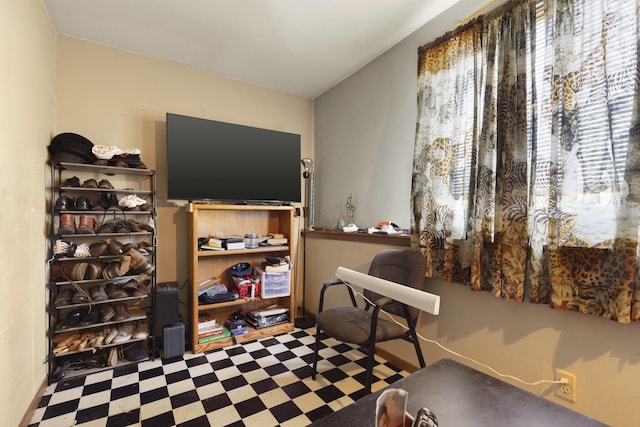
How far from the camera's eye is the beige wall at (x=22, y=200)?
1382 mm

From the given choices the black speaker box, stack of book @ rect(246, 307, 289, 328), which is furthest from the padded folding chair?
the black speaker box

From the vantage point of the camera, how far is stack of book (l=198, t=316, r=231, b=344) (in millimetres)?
2580

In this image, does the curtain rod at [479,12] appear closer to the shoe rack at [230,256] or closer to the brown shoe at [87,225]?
the shoe rack at [230,256]

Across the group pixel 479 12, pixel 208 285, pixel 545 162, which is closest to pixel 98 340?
pixel 208 285

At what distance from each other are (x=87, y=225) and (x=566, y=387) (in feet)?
10.3

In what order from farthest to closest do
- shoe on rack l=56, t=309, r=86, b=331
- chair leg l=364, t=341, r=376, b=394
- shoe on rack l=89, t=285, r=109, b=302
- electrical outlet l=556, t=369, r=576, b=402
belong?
shoe on rack l=89, t=285, r=109, b=302
shoe on rack l=56, t=309, r=86, b=331
chair leg l=364, t=341, r=376, b=394
electrical outlet l=556, t=369, r=576, b=402

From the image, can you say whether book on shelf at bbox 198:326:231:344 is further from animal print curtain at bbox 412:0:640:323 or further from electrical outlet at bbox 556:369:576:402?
electrical outlet at bbox 556:369:576:402

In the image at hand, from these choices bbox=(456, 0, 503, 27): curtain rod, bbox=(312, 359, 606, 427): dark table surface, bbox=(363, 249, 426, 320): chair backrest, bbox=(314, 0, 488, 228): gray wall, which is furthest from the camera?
bbox=(314, 0, 488, 228): gray wall

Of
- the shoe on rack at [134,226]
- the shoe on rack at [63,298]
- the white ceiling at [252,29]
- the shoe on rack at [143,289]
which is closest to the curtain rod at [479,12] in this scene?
the white ceiling at [252,29]

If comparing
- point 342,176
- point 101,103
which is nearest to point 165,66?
point 101,103

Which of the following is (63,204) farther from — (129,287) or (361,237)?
(361,237)

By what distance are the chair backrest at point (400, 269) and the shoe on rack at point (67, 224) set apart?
2196 mm

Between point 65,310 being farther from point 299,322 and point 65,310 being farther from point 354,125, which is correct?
point 354,125

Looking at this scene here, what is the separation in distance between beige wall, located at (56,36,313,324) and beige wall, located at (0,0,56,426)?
0.32m
